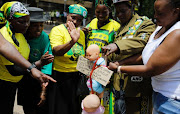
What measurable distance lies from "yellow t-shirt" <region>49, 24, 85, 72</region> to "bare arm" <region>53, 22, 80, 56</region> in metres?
0.10

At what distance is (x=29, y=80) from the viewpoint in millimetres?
2855

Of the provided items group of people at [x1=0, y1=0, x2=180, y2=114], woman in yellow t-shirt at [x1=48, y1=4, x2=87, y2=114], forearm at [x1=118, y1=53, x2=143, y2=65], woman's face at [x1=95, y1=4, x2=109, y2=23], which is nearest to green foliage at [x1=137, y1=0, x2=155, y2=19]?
woman's face at [x1=95, y1=4, x2=109, y2=23]

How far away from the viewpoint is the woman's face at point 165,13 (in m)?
1.63

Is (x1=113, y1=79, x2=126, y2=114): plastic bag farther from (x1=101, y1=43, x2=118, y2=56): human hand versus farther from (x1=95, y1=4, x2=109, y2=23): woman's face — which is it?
(x1=95, y1=4, x2=109, y2=23): woman's face

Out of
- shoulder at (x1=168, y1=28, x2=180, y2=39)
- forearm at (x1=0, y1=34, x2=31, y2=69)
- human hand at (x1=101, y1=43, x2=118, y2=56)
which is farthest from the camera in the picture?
human hand at (x1=101, y1=43, x2=118, y2=56)

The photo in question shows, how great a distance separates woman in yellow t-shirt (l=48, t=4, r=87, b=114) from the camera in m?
2.79

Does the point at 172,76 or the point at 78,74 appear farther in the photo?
the point at 78,74

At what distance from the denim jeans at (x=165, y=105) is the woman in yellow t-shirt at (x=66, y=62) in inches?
53.6

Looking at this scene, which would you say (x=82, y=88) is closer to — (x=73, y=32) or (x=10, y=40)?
(x=73, y=32)

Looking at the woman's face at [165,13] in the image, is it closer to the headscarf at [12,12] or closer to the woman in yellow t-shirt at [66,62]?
the woman in yellow t-shirt at [66,62]

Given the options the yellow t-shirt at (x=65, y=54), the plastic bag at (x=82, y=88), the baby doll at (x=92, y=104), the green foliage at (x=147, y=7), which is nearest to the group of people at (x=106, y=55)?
the yellow t-shirt at (x=65, y=54)

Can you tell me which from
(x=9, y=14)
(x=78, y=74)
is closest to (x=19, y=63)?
(x=9, y=14)

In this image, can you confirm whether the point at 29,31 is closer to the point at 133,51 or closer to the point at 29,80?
the point at 29,80

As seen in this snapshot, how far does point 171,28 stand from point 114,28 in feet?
4.85
